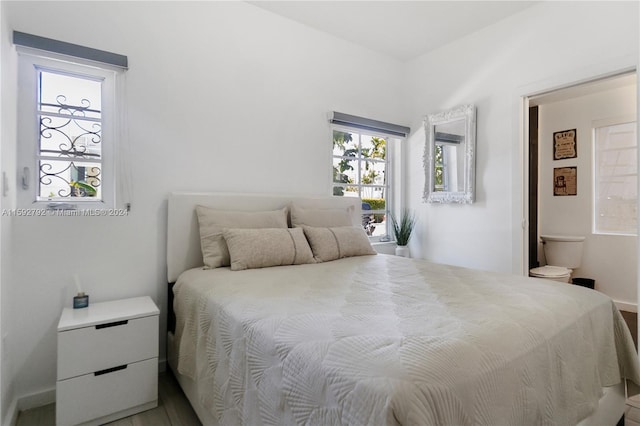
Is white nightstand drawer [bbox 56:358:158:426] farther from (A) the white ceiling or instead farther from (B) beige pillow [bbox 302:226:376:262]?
(A) the white ceiling

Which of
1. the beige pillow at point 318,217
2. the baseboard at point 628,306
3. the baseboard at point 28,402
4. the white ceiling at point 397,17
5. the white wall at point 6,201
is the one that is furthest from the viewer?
the baseboard at point 628,306

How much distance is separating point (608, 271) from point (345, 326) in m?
4.23

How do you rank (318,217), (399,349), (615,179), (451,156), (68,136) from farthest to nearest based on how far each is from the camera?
(615,179)
(451,156)
(318,217)
(68,136)
(399,349)

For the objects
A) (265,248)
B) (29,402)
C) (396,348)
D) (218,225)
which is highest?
(218,225)

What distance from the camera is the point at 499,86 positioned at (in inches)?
121

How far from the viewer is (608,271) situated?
3826 millimetres

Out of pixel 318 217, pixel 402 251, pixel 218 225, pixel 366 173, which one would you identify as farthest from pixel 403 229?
pixel 218 225

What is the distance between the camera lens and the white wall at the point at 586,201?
3.73 meters

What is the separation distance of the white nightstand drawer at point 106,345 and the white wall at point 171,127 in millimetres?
471

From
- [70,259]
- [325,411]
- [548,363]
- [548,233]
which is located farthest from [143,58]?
[548,233]

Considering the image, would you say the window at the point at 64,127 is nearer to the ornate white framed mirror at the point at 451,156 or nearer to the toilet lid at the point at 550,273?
the ornate white framed mirror at the point at 451,156

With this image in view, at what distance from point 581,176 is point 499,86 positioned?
77.6 inches
